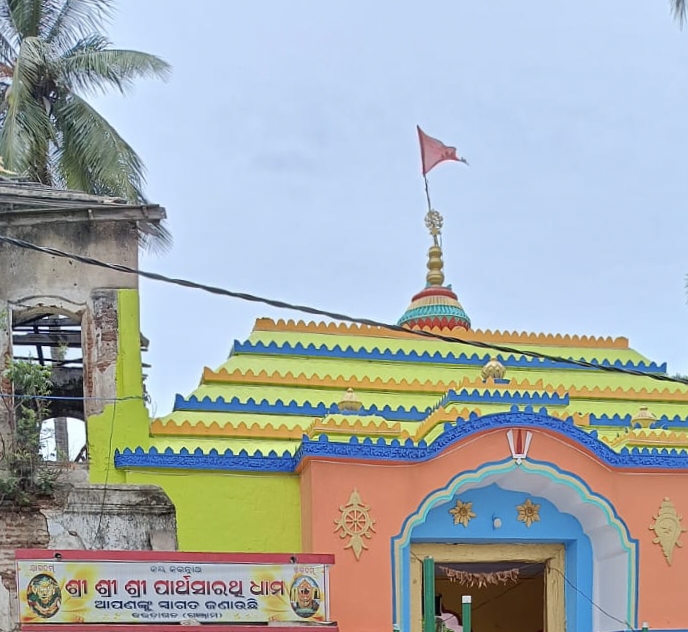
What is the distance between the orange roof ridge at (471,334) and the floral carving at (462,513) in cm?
258

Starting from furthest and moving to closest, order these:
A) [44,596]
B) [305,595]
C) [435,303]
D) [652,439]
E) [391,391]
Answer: [435,303]
[391,391]
[652,439]
[305,595]
[44,596]

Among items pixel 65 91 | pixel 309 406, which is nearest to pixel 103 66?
pixel 65 91

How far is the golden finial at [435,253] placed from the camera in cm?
1634

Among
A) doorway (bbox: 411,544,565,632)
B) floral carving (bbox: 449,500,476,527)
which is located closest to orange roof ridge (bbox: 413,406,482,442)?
floral carving (bbox: 449,500,476,527)

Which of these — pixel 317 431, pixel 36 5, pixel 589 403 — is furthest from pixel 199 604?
pixel 36 5

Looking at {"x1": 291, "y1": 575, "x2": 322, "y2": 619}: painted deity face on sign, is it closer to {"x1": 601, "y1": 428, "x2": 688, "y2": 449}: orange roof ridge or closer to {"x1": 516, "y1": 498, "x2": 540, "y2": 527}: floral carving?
{"x1": 516, "y1": 498, "x2": 540, "y2": 527}: floral carving

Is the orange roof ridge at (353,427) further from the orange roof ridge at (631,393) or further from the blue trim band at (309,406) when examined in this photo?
the orange roof ridge at (631,393)

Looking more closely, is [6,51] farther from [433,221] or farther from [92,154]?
[433,221]

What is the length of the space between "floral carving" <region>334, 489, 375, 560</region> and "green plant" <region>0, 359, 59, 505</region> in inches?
106

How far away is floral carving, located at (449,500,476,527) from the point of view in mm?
11797

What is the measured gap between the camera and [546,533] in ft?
39.4

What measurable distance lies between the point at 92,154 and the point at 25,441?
8.95 m

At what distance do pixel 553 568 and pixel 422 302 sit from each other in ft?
16.0

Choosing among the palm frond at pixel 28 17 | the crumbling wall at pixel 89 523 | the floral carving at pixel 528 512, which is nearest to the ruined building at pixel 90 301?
the crumbling wall at pixel 89 523
